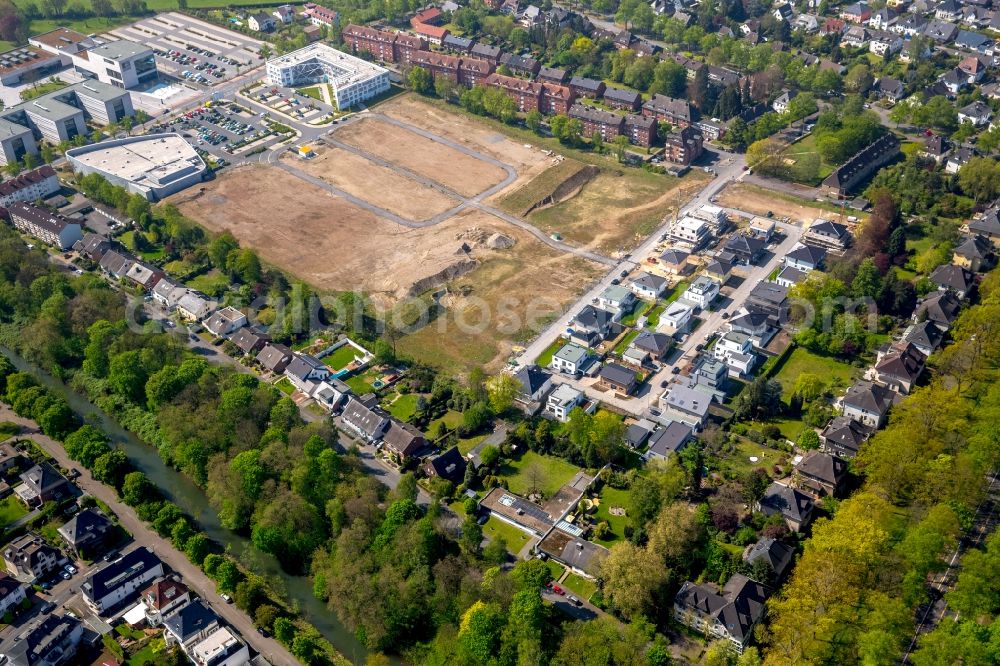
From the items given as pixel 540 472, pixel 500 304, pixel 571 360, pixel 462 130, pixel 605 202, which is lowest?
pixel 540 472

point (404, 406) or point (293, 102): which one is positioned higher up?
point (293, 102)

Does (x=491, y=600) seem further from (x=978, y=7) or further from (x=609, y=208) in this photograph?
(x=978, y=7)

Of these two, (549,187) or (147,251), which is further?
(549,187)

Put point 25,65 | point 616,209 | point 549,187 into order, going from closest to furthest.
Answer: point 616,209 < point 549,187 < point 25,65

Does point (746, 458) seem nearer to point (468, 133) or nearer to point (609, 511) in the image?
point (609, 511)

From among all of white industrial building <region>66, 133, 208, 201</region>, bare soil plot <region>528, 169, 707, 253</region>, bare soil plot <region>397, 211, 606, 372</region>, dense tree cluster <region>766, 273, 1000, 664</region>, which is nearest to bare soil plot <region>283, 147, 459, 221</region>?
bare soil plot <region>397, 211, 606, 372</region>

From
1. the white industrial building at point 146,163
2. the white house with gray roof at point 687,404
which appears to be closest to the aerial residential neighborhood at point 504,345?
the white house with gray roof at point 687,404

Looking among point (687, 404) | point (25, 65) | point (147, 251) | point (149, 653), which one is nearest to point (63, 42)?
point (25, 65)
